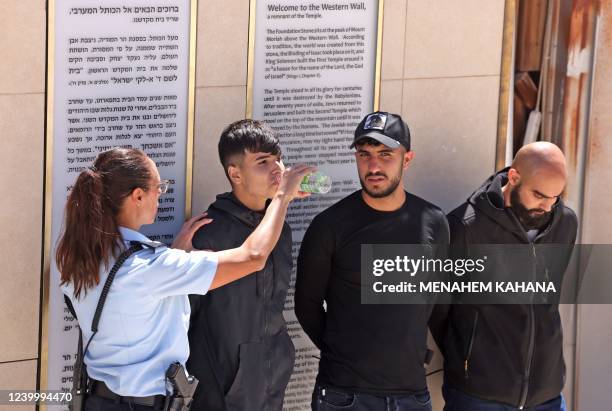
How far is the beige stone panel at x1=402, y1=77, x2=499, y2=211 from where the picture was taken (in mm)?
5383

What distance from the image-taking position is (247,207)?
4340mm

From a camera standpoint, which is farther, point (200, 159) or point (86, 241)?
point (200, 159)

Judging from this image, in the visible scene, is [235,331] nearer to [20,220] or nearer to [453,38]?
[20,220]

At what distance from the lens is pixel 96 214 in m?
3.66

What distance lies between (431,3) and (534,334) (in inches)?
72.7

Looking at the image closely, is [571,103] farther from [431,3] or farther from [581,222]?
[431,3]

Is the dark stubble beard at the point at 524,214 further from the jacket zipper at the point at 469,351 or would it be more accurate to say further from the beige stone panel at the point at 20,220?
the beige stone panel at the point at 20,220

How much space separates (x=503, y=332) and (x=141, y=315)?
2.02m

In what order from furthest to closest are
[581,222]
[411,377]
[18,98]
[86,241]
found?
1. [581,222]
2. [411,377]
3. [18,98]
4. [86,241]

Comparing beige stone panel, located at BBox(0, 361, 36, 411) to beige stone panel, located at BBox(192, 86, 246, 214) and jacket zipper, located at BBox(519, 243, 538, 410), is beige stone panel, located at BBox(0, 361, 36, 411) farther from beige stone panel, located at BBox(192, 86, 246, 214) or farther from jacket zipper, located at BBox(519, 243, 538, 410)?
jacket zipper, located at BBox(519, 243, 538, 410)

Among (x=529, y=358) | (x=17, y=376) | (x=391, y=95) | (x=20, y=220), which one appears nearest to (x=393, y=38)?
(x=391, y=95)

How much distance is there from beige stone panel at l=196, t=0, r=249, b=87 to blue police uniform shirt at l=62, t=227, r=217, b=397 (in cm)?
126

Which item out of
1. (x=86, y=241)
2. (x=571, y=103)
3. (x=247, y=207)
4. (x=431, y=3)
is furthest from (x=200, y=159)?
(x=571, y=103)

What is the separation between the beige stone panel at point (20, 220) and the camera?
4.26 metres
